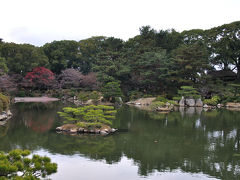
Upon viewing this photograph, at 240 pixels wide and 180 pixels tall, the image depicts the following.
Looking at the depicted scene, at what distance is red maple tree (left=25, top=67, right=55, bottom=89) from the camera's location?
107 ft

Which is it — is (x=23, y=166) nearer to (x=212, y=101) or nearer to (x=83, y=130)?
(x=83, y=130)

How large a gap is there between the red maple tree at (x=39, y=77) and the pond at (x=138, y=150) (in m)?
20.1

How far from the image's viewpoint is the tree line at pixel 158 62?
92.1 feet

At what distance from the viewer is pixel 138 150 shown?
9.05 metres

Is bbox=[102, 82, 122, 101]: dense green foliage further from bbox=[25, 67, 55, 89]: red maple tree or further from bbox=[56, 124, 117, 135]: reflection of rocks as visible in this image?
bbox=[56, 124, 117, 135]: reflection of rocks

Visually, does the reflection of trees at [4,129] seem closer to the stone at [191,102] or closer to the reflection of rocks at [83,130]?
the reflection of rocks at [83,130]

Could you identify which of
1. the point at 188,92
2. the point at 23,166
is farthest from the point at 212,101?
the point at 23,166

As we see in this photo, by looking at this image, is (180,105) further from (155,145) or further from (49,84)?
(49,84)

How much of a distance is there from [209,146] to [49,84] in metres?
28.3

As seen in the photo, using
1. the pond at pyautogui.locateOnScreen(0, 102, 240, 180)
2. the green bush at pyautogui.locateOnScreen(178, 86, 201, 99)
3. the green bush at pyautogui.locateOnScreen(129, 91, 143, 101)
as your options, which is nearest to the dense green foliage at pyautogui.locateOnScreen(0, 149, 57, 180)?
the pond at pyautogui.locateOnScreen(0, 102, 240, 180)

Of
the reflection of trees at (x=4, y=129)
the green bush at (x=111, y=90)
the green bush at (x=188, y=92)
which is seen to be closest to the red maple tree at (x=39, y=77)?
the green bush at (x=111, y=90)

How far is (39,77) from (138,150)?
88.3 feet

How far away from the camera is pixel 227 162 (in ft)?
25.9

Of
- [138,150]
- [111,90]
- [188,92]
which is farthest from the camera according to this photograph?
[111,90]
